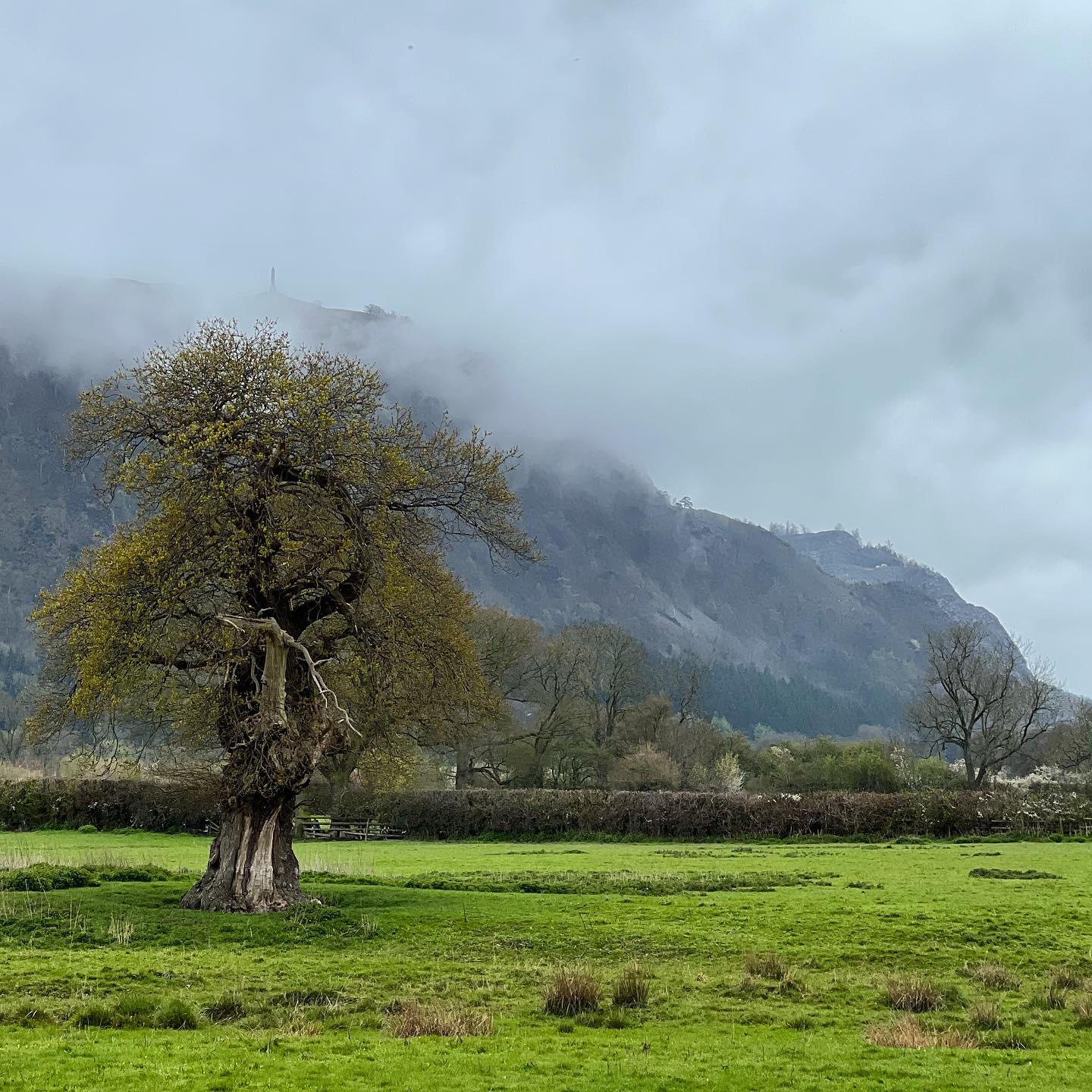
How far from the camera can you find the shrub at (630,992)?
1481 cm

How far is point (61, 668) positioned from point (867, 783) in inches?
2767

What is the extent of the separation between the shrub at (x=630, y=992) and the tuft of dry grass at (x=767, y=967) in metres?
2.17

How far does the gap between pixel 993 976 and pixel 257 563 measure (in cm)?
1795

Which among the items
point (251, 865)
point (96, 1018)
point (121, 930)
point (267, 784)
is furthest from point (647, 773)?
point (96, 1018)

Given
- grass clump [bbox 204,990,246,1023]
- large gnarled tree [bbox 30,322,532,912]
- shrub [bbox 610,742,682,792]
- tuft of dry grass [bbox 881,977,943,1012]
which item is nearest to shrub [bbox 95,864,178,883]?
large gnarled tree [bbox 30,322,532,912]

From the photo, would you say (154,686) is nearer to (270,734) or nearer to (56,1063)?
(270,734)

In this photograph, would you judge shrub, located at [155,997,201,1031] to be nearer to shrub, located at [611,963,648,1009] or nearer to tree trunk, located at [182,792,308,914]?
shrub, located at [611,963,648,1009]

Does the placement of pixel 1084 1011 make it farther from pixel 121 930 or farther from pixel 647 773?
pixel 647 773

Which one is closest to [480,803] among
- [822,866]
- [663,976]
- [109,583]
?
[822,866]

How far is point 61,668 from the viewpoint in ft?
90.0

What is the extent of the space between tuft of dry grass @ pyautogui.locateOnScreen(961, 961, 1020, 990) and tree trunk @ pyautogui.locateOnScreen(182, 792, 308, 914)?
15235mm

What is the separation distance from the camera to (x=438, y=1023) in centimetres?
1314

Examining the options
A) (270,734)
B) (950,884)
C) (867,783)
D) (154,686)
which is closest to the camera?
(270,734)

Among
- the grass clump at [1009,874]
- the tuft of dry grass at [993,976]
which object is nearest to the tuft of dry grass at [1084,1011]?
the tuft of dry grass at [993,976]
